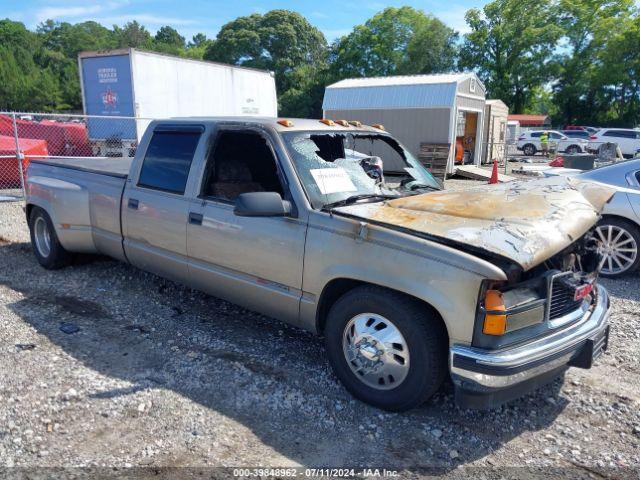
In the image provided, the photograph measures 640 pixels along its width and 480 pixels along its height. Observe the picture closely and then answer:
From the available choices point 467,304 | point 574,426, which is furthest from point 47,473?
point 574,426

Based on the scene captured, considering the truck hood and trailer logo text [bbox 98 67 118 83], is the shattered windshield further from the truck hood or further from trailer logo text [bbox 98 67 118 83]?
trailer logo text [bbox 98 67 118 83]

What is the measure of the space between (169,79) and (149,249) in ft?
41.4

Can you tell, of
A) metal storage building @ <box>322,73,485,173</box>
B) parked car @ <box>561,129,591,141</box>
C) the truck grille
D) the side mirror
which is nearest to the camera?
the truck grille

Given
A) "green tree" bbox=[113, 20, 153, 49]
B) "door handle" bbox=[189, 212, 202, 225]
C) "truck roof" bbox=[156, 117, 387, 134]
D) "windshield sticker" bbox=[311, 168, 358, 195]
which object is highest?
"green tree" bbox=[113, 20, 153, 49]

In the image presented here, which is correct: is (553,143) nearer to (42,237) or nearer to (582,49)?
(582,49)

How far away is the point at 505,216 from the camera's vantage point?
10.8 feet

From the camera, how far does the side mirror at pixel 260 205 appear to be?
3.48 metres

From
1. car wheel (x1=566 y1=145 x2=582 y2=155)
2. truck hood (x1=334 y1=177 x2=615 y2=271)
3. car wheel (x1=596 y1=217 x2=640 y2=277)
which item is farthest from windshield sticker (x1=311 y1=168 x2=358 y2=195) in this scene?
car wheel (x1=566 y1=145 x2=582 y2=155)

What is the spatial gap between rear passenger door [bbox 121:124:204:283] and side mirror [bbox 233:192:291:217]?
1020 millimetres

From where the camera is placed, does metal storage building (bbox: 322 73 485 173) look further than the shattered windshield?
Yes

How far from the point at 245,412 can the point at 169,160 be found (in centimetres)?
240

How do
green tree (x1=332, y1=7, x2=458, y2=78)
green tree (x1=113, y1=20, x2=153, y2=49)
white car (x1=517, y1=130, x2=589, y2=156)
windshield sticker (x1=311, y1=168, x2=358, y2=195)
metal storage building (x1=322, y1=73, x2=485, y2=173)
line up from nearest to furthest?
windshield sticker (x1=311, y1=168, x2=358, y2=195) < metal storage building (x1=322, y1=73, x2=485, y2=173) < white car (x1=517, y1=130, x2=589, y2=156) < green tree (x1=332, y1=7, x2=458, y2=78) < green tree (x1=113, y1=20, x2=153, y2=49)

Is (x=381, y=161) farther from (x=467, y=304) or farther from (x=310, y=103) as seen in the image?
(x=310, y=103)

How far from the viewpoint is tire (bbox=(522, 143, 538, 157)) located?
33.8 metres
